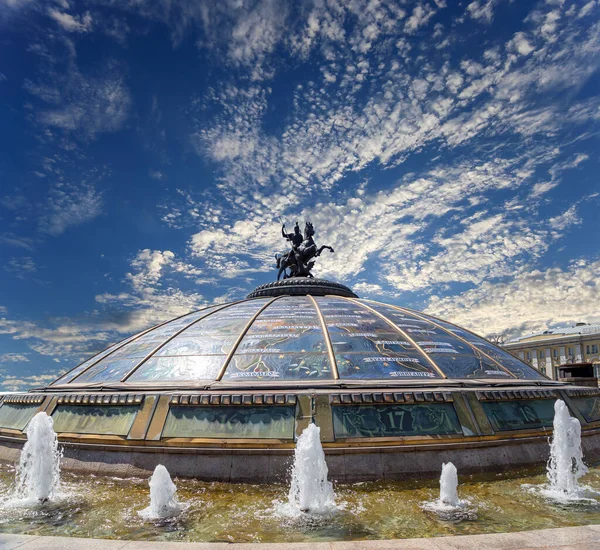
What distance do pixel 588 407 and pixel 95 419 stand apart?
448 inches

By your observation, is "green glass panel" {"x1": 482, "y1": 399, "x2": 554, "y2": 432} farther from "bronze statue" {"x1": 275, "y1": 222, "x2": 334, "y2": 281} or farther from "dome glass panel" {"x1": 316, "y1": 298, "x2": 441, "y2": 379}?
"bronze statue" {"x1": 275, "y1": 222, "x2": 334, "y2": 281}

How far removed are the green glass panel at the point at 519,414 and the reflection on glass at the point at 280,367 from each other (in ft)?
10.8

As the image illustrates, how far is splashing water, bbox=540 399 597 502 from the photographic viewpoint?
6.59m

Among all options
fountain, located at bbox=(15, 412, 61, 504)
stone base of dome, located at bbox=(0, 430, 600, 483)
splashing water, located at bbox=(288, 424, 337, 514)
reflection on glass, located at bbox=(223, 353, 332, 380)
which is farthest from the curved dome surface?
fountain, located at bbox=(15, 412, 61, 504)

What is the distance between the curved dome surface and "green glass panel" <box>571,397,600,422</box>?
129 cm

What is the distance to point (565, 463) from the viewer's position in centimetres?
783

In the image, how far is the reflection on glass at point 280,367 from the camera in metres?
9.31

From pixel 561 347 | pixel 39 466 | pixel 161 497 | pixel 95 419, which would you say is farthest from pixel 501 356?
pixel 561 347

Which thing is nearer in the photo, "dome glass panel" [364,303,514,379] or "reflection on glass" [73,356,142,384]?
"dome glass panel" [364,303,514,379]

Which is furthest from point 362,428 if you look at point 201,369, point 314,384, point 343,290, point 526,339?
point 526,339

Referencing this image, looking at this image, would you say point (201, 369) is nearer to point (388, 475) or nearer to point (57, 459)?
point (57, 459)

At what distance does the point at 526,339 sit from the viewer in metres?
63.1

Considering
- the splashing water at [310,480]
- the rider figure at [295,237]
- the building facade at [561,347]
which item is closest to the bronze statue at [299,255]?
the rider figure at [295,237]

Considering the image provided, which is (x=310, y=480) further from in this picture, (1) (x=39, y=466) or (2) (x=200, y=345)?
(2) (x=200, y=345)
